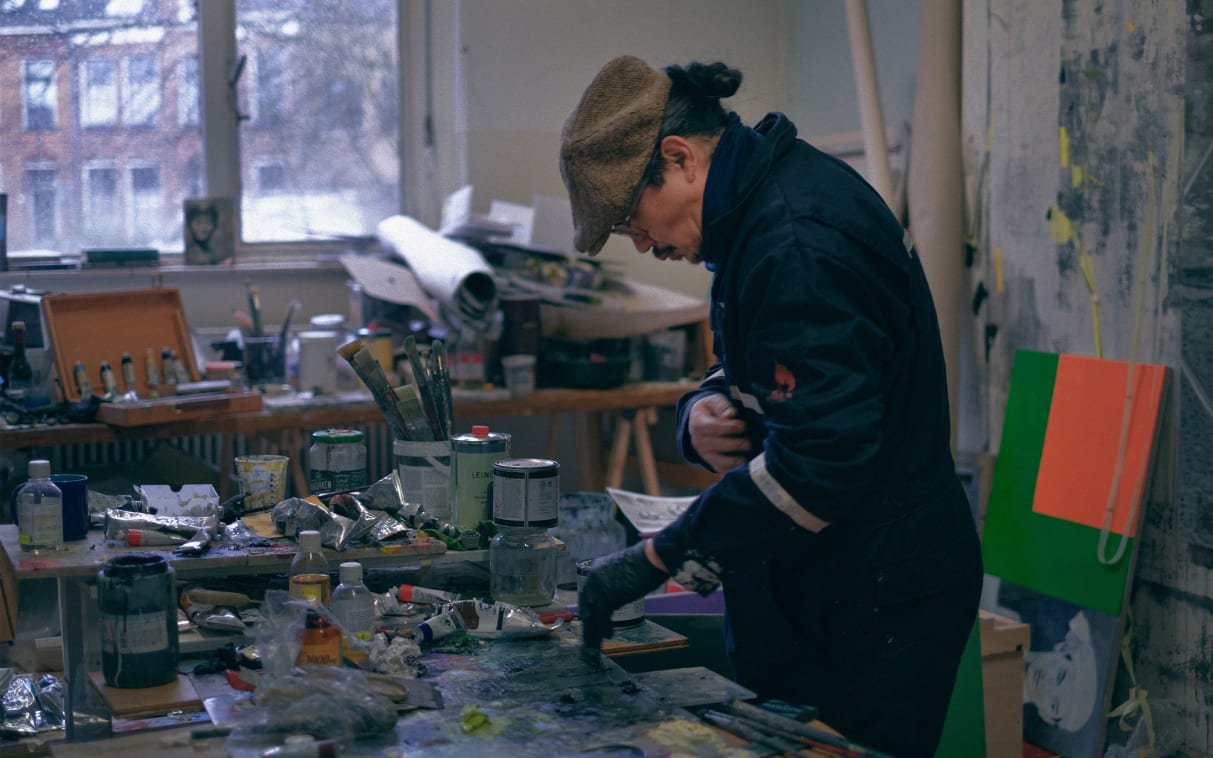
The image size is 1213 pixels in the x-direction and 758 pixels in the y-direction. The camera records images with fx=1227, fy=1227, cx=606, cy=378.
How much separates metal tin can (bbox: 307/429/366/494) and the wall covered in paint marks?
6.52 feet

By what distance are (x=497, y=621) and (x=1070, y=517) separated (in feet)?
6.37

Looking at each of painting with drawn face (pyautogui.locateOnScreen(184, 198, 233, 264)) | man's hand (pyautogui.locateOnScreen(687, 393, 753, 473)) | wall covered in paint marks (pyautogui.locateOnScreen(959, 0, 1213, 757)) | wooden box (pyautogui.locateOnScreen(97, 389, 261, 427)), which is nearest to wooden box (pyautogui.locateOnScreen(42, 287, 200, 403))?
wooden box (pyautogui.locateOnScreen(97, 389, 261, 427))

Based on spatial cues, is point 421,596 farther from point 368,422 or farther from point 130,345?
point 130,345

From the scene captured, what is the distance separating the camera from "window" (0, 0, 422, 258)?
449 cm

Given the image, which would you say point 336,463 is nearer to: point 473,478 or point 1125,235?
point 473,478

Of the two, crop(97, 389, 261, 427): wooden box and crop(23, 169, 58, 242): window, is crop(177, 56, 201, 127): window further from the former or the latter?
crop(97, 389, 261, 427): wooden box

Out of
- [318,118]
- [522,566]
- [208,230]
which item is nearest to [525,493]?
[522,566]

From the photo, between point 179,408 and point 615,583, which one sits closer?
point 615,583

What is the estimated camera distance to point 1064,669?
3248mm

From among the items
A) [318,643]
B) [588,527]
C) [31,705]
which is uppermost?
[318,643]

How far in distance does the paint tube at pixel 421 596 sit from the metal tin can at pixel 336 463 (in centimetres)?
27

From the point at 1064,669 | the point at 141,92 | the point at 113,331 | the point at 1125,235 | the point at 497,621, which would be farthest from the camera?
the point at 141,92

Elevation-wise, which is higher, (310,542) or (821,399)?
→ (821,399)

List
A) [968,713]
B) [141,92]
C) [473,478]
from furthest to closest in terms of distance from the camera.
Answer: [141,92]
[968,713]
[473,478]
